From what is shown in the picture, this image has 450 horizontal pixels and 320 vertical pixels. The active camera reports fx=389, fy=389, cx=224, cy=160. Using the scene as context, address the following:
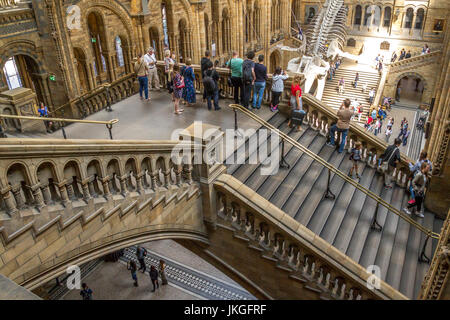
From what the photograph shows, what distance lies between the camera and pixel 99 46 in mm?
17719

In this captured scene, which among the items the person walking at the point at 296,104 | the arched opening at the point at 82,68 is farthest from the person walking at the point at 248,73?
the arched opening at the point at 82,68

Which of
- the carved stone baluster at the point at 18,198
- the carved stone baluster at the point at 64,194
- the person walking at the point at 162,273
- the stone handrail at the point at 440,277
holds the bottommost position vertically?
the person walking at the point at 162,273

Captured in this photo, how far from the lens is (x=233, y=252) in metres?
7.69

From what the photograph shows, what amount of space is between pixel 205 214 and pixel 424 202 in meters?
5.89

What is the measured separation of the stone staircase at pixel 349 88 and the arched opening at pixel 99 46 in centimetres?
1744

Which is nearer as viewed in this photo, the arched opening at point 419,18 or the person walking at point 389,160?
the person walking at point 389,160

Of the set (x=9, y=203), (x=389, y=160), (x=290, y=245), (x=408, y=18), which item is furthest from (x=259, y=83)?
(x=408, y=18)

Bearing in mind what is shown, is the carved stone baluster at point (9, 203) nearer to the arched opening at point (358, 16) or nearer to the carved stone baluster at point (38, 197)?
the carved stone baluster at point (38, 197)

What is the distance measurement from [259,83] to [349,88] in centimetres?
2428

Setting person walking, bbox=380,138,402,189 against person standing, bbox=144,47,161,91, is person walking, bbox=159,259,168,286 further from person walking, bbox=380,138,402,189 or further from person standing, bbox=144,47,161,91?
person walking, bbox=380,138,402,189

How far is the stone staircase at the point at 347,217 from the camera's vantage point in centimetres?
776

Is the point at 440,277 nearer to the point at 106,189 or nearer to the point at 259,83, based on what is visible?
the point at 106,189
